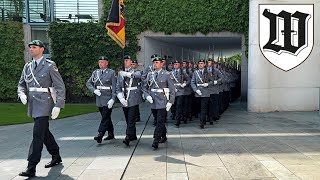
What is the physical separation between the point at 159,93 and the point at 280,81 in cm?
767

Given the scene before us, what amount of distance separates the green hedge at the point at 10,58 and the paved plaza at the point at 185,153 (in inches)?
343

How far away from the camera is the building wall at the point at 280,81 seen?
1339 cm

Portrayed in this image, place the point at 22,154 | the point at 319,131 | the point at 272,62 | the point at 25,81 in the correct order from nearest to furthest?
1. the point at 25,81
2. the point at 22,154
3. the point at 319,131
4. the point at 272,62

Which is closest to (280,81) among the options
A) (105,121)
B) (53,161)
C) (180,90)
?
(180,90)

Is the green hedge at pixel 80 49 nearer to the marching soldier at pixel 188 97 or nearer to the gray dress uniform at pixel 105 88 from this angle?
the marching soldier at pixel 188 97

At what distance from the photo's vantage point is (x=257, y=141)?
7.75m

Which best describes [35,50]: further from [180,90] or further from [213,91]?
[213,91]

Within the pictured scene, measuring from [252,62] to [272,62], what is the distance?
0.70m

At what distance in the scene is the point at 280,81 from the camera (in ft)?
44.3

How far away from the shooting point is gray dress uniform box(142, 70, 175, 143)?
23.5ft

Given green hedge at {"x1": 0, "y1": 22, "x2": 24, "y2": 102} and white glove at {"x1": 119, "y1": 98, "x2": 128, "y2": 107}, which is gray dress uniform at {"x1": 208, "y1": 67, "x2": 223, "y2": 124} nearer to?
white glove at {"x1": 119, "y1": 98, "x2": 128, "y2": 107}

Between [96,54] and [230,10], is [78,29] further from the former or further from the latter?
[230,10]

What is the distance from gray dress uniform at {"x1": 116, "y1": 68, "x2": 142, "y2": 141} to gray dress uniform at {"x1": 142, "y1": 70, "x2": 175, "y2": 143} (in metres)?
0.24

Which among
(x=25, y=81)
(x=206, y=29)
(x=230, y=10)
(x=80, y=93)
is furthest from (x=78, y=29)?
(x=25, y=81)
